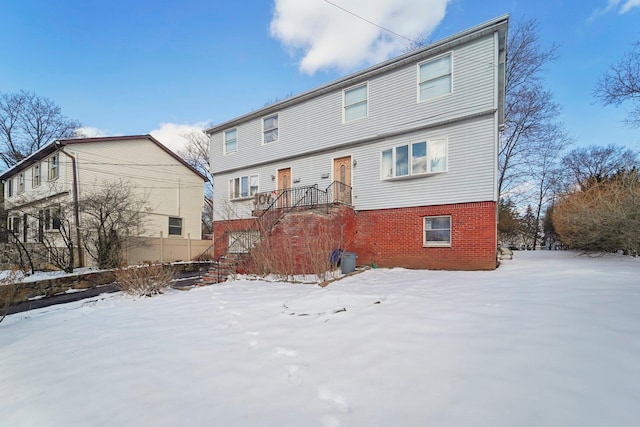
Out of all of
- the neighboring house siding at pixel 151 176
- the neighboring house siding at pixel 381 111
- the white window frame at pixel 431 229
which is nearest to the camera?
the neighboring house siding at pixel 381 111

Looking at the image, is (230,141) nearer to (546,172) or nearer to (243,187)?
(243,187)

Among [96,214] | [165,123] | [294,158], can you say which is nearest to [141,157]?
[96,214]

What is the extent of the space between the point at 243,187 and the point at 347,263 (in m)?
8.32

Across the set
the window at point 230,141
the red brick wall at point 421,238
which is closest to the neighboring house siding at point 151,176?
the window at point 230,141

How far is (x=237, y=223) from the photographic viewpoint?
49.3 ft

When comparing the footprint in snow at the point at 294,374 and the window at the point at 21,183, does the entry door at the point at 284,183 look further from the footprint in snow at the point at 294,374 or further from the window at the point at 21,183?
the window at the point at 21,183

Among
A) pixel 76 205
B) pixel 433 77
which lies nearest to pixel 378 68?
pixel 433 77

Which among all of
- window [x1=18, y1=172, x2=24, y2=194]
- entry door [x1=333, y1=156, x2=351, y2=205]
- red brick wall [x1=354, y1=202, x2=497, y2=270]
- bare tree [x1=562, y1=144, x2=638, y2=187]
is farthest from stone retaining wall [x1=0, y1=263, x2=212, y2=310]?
bare tree [x1=562, y1=144, x2=638, y2=187]

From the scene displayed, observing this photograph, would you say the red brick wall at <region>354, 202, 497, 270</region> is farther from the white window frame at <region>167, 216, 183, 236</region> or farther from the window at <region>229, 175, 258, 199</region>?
the white window frame at <region>167, 216, 183, 236</region>

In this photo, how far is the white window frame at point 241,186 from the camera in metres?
14.8

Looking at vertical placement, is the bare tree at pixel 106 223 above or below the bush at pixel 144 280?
above

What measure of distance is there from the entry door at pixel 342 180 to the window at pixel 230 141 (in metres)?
6.63

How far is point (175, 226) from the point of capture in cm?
1953

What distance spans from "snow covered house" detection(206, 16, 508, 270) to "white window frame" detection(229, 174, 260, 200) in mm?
1130
